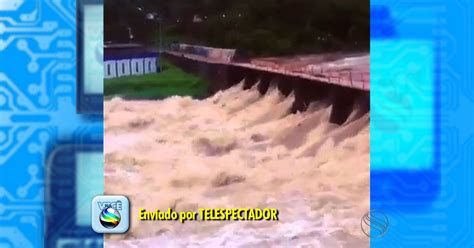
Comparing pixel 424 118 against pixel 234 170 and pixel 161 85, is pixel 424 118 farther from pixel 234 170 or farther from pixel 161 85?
pixel 161 85

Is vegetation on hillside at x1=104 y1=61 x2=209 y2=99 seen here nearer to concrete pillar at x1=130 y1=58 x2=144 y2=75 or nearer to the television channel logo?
concrete pillar at x1=130 y1=58 x2=144 y2=75

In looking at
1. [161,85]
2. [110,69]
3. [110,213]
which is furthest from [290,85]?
[110,213]

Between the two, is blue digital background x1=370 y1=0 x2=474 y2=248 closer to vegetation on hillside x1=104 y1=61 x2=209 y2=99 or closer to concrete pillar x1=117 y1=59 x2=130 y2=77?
vegetation on hillside x1=104 y1=61 x2=209 y2=99

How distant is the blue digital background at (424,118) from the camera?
1.58 metres

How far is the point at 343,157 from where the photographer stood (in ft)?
5.26

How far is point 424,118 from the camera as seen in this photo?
158 cm

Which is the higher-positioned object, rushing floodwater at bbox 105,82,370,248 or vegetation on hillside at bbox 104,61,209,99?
vegetation on hillside at bbox 104,61,209,99

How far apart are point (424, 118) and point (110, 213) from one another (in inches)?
33.0

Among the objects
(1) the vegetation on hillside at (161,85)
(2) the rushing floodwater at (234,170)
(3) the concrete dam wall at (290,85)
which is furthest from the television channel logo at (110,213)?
(3) the concrete dam wall at (290,85)

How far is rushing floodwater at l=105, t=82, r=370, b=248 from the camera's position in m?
1.60

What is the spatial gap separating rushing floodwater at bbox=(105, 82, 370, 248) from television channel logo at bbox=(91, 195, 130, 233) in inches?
0.8

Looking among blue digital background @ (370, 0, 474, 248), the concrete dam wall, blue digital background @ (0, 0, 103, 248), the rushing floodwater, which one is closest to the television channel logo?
the rushing floodwater

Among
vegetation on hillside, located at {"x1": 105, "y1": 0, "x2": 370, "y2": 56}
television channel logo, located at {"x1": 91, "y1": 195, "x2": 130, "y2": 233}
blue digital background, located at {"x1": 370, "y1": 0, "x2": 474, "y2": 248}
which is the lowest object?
television channel logo, located at {"x1": 91, "y1": 195, "x2": 130, "y2": 233}

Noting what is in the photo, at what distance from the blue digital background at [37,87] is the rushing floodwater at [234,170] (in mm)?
106
